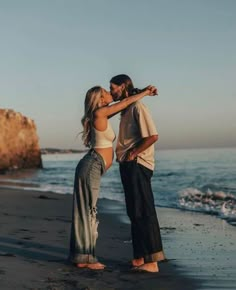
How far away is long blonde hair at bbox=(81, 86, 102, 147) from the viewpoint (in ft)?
16.3

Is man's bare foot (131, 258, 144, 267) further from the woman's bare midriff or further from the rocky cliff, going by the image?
the rocky cliff

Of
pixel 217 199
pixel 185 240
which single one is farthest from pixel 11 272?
pixel 217 199

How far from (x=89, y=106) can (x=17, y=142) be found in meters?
59.1

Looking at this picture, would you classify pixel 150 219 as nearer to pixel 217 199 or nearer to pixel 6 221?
pixel 6 221

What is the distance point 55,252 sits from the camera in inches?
224

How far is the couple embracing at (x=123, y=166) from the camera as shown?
16.0 ft

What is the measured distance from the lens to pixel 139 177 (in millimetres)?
4895

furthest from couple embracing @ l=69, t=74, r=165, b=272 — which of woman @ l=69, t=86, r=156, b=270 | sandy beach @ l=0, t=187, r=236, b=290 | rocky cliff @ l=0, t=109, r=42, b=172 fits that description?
rocky cliff @ l=0, t=109, r=42, b=172

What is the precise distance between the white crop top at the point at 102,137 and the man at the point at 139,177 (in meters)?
0.10

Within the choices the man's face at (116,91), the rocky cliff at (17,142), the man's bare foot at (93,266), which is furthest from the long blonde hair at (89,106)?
the rocky cliff at (17,142)

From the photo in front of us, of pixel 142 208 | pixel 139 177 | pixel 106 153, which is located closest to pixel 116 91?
pixel 106 153

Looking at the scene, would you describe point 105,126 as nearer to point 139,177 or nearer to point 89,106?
point 89,106

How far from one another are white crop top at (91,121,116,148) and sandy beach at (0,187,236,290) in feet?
3.91

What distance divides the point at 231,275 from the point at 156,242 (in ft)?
2.52
